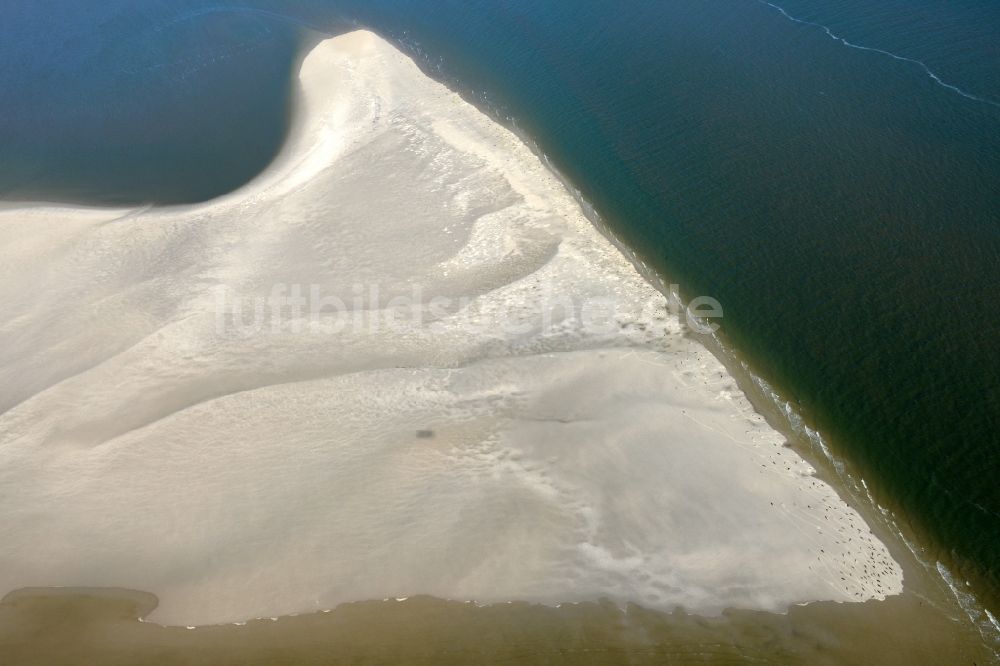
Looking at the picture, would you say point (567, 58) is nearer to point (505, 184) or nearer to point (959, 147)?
point (505, 184)

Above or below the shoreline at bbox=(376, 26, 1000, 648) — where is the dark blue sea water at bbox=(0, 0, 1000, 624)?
above

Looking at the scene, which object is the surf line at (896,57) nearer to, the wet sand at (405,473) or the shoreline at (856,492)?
the shoreline at (856,492)

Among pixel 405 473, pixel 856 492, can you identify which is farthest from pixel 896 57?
pixel 405 473

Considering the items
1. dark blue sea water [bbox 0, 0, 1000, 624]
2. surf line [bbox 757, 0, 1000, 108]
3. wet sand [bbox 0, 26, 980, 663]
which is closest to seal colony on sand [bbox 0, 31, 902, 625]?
wet sand [bbox 0, 26, 980, 663]

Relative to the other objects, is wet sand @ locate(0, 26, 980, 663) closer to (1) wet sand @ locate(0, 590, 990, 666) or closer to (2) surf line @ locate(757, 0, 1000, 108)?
(1) wet sand @ locate(0, 590, 990, 666)

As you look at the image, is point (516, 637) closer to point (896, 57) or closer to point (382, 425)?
point (382, 425)

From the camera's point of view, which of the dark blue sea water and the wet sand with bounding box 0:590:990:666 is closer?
the wet sand with bounding box 0:590:990:666
